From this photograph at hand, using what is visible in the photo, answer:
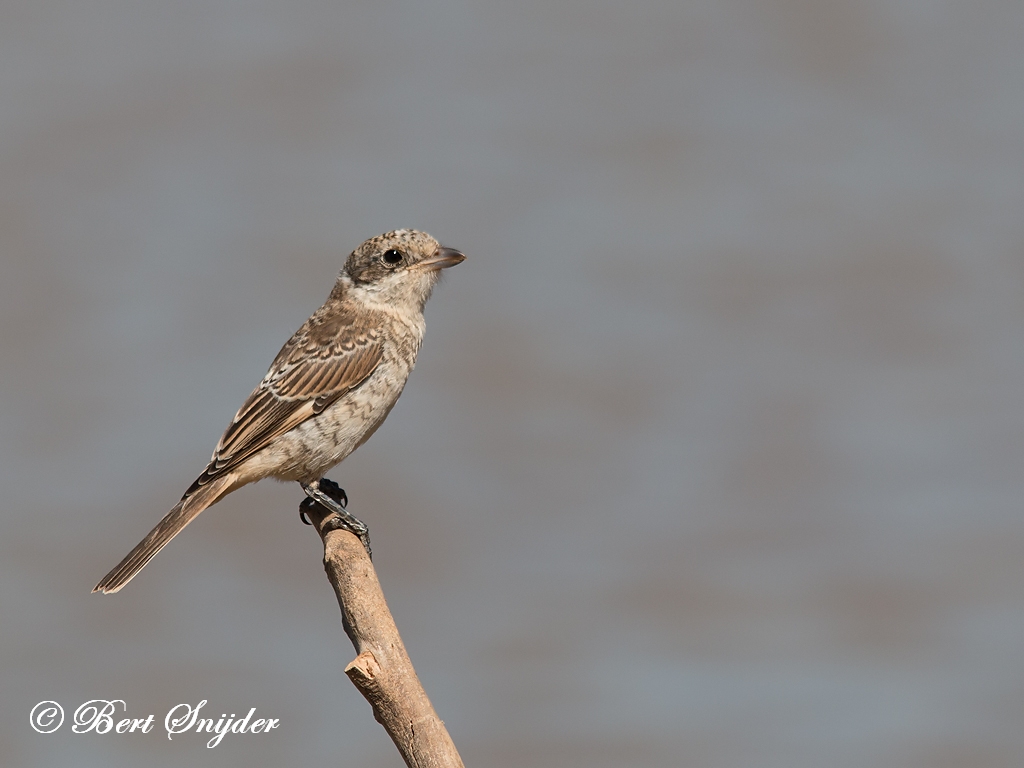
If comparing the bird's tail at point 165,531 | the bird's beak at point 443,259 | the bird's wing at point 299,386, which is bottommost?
the bird's tail at point 165,531

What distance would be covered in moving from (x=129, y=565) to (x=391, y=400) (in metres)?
1.24

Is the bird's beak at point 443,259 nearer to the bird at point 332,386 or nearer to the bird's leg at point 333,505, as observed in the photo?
the bird at point 332,386

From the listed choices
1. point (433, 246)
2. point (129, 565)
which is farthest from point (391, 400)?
point (129, 565)

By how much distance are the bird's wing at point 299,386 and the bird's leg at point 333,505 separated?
0.89 ft

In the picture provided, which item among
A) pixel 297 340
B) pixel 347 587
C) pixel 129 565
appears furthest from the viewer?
pixel 297 340

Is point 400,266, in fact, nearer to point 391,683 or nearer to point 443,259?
point 443,259

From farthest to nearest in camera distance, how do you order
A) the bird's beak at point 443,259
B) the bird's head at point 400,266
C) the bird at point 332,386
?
the bird's head at point 400,266, the bird's beak at point 443,259, the bird at point 332,386

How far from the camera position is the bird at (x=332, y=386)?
4.63 m

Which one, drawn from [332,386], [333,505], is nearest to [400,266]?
[332,386]

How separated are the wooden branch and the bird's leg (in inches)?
32.4

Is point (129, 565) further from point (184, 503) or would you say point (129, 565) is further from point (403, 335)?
point (403, 335)

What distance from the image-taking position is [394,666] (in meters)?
3.04

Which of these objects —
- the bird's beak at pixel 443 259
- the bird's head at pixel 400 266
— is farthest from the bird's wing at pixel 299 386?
the bird's beak at pixel 443 259

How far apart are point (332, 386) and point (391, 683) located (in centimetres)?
199
